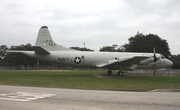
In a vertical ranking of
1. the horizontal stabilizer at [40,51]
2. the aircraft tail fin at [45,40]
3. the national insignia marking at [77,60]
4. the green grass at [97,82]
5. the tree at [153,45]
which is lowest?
the green grass at [97,82]

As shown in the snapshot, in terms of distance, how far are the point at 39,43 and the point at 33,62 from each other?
7306 centimetres

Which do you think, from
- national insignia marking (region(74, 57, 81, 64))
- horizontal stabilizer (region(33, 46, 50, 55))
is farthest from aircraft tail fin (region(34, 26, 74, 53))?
national insignia marking (region(74, 57, 81, 64))

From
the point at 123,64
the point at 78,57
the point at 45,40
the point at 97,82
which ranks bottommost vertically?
the point at 97,82

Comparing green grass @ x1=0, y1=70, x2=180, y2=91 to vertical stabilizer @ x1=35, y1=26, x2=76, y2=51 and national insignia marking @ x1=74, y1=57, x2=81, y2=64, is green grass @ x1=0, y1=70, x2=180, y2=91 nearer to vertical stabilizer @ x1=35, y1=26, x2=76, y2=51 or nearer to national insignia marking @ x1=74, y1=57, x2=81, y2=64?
national insignia marking @ x1=74, y1=57, x2=81, y2=64

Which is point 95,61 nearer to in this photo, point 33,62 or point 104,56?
point 104,56

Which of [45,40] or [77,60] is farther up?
[45,40]

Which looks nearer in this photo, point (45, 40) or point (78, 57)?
point (45, 40)

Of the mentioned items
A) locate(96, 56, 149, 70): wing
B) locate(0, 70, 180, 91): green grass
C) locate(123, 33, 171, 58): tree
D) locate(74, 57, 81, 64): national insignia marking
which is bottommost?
locate(0, 70, 180, 91): green grass

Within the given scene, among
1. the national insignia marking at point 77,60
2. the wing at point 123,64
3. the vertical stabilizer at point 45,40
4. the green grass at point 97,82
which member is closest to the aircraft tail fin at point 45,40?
the vertical stabilizer at point 45,40

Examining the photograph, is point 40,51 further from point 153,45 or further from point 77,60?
point 153,45

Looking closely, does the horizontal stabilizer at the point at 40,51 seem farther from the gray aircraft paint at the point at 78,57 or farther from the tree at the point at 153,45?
the tree at the point at 153,45

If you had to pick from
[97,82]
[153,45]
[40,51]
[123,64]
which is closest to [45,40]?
[40,51]

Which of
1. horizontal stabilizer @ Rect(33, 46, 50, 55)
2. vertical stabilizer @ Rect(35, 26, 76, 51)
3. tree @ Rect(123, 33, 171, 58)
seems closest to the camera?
horizontal stabilizer @ Rect(33, 46, 50, 55)

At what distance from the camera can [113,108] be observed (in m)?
7.31
